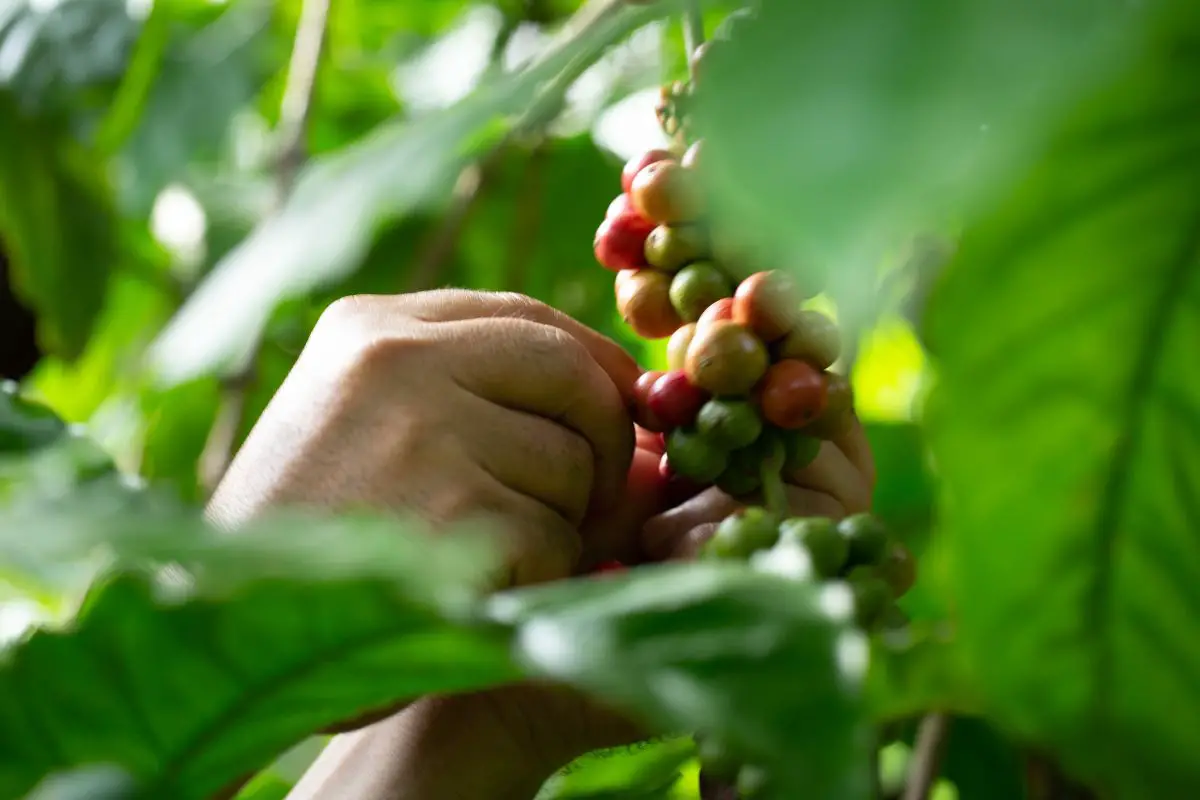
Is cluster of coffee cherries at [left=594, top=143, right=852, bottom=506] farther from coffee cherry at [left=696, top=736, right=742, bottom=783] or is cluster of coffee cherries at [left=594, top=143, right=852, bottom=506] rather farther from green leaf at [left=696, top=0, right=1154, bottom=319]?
green leaf at [left=696, top=0, right=1154, bottom=319]

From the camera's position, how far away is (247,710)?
0.38 m

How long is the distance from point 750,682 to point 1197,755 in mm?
144

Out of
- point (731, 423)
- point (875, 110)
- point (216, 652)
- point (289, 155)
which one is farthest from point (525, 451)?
point (289, 155)

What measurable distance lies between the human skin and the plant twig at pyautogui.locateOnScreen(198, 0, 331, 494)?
40 centimetres

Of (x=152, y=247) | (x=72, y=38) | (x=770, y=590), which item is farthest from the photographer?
(x=152, y=247)

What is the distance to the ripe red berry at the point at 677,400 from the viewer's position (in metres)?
0.53

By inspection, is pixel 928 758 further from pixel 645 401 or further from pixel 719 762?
pixel 645 401

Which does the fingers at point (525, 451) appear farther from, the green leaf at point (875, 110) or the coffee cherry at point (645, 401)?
the green leaf at point (875, 110)

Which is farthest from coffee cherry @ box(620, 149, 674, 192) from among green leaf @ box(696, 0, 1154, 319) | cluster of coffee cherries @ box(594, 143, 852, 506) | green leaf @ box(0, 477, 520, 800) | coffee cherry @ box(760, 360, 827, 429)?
green leaf @ box(696, 0, 1154, 319)

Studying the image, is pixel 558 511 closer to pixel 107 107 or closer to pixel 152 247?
pixel 107 107

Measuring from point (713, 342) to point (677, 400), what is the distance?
0.13 ft

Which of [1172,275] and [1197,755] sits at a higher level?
[1172,275]

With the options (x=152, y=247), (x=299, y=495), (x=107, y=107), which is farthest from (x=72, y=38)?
(x=299, y=495)

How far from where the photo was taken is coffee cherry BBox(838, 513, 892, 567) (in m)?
0.45
